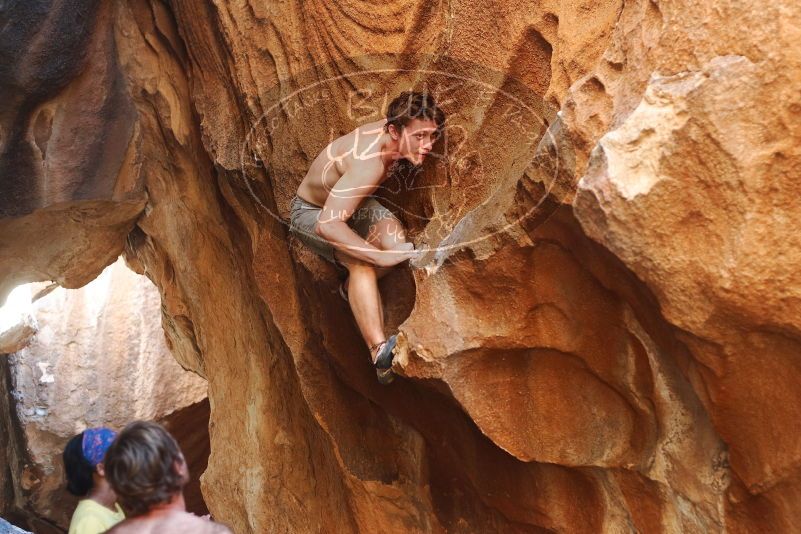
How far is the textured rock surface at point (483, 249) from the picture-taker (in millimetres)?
2293

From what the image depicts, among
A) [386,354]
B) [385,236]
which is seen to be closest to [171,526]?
[386,354]

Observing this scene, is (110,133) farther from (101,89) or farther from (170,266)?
(170,266)

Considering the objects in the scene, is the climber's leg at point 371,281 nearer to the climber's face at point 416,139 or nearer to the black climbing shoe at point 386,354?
the black climbing shoe at point 386,354

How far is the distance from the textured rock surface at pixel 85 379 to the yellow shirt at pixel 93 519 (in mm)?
5126

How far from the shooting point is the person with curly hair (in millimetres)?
2082

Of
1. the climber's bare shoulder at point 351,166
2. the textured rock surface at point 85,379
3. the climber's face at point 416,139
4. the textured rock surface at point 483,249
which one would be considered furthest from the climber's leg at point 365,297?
the textured rock surface at point 85,379

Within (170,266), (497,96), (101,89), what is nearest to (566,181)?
(497,96)

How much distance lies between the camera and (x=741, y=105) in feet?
7.27

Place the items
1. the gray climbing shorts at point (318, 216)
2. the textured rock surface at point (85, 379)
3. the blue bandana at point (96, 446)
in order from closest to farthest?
the blue bandana at point (96, 446) < the gray climbing shorts at point (318, 216) < the textured rock surface at point (85, 379)

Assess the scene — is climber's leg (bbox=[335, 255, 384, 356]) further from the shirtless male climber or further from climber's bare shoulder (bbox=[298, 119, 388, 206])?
climber's bare shoulder (bbox=[298, 119, 388, 206])

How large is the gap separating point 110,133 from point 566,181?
270cm

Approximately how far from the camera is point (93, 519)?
2527 mm

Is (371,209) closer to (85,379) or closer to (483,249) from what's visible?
(483,249)

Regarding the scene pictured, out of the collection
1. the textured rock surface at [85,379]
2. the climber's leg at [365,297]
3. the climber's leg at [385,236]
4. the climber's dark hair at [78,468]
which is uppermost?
the climber's leg at [385,236]
